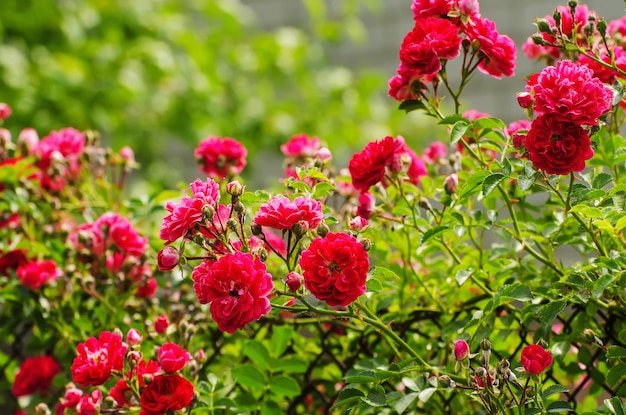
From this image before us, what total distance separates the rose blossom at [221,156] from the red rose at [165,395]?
0.44m

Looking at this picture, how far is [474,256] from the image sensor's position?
1.27m

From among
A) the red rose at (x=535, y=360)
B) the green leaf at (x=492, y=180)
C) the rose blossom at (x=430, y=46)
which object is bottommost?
the red rose at (x=535, y=360)

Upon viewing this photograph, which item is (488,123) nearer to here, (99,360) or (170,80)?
(99,360)

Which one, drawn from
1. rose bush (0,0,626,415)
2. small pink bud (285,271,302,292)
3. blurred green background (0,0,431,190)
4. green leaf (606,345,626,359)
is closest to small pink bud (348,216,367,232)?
rose bush (0,0,626,415)

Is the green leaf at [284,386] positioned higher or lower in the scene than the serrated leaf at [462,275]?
lower

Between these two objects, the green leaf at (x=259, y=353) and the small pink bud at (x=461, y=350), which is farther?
the green leaf at (x=259, y=353)

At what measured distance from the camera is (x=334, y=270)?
928mm

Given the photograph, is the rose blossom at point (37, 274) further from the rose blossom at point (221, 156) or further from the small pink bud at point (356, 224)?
the small pink bud at point (356, 224)

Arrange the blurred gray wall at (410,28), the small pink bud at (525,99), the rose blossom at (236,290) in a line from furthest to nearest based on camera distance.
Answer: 1. the blurred gray wall at (410,28)
2. the small pink bud at (525,99)
3. the rose blossom at (236,290)

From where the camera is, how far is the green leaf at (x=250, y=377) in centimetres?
118

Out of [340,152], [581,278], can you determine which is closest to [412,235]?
[581,278]

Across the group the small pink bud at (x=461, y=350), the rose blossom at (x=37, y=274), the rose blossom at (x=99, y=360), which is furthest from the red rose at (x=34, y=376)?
the small pink bud at (x=461, y=350)

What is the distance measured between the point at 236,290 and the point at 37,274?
2.07 feet

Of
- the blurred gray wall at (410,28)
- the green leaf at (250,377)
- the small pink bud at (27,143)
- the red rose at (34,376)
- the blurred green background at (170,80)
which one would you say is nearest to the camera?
the green leaf at (250,377)
